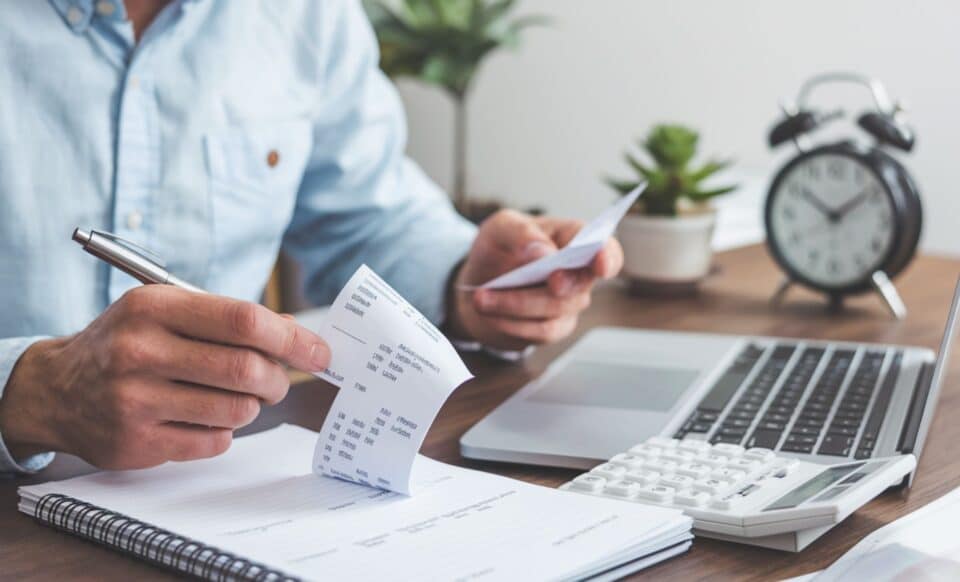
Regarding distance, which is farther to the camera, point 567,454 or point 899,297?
point 899,297

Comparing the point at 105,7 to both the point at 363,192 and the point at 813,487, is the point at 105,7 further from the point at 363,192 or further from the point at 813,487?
the point at 813,487

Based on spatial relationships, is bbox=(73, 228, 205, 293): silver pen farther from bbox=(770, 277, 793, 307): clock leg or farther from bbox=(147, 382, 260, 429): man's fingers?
bbox=(770, 277, 793, 307): clock leg

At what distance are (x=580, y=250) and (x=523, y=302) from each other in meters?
0.12

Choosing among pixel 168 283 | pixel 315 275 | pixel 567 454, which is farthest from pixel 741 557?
pixel 315 275

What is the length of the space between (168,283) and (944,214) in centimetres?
187

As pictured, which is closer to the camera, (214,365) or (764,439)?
(214,365)

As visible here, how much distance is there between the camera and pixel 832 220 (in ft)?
4.80

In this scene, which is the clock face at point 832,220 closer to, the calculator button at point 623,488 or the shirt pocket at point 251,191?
the shirt pocket at point 251,191

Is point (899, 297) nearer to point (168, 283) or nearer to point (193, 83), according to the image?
point (193, 83)

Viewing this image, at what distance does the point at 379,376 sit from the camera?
0.70m

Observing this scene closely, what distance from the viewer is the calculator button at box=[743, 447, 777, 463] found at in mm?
774

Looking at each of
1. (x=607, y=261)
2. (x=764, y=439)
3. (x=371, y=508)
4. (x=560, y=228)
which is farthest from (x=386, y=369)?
(x=560, y=228)

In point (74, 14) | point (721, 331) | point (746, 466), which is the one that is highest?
point (74, 14)

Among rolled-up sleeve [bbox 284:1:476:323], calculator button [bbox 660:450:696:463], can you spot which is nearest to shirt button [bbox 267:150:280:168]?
rolled-up sleeve [bbox 284:1:476:323]
